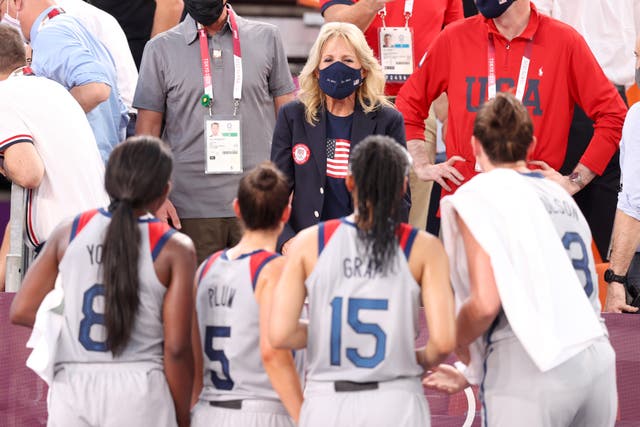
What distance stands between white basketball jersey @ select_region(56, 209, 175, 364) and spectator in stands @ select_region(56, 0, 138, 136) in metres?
2.63

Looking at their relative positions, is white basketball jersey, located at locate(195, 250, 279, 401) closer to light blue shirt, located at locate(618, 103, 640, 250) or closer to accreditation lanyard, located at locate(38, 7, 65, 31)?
light blue shirt, located at locate(618, 103, 640, 250)

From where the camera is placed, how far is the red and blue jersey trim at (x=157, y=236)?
3.82 m

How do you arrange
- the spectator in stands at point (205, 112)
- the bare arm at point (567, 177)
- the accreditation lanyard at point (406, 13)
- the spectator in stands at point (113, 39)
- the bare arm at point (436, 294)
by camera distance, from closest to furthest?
the bare arm at point (436, 294), the bare arm at point (567, 177), the spectator in stands at point (205, 112), the spectator in stands at point (113, 39), the accreditation lanyard at point (406, 13)

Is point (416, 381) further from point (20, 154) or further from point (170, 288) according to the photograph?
point (20, 154)

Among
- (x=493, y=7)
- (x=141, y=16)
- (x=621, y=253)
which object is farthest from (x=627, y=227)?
(x=141, y=16)

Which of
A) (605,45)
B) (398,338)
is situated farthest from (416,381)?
(605,45)

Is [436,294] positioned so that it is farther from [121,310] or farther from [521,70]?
[521,70]

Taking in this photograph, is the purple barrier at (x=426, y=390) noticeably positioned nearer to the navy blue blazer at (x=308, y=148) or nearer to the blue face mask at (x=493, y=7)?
the navy blue blazer at (x=308, y=148)

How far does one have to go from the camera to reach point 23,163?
5113 millimetres

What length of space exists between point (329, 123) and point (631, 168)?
4.99 feet

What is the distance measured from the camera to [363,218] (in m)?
3.70

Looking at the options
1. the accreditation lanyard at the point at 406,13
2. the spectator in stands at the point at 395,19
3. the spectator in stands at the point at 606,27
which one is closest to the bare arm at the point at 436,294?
the spectator in stands at the point at 395,19

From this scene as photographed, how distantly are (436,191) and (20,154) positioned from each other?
10.7 feet

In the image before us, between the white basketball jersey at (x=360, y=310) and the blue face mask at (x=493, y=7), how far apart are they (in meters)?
2.33
